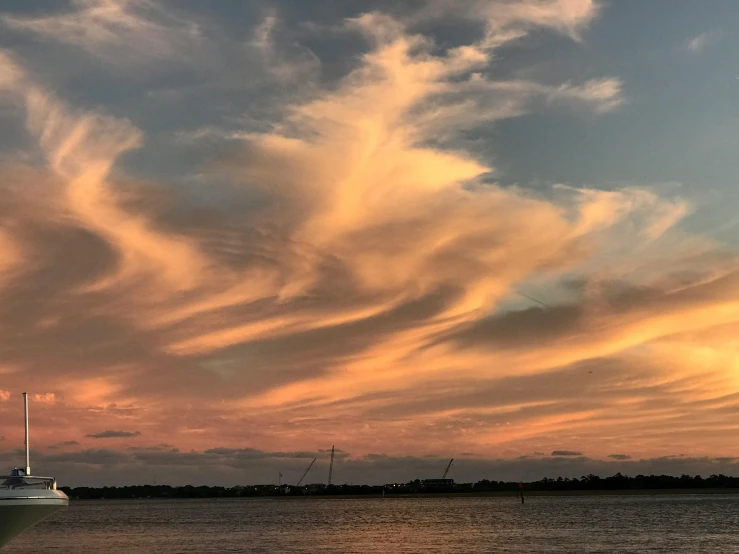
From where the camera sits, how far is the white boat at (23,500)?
57.1 metres

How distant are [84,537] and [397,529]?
5214cm

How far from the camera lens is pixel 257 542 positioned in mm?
127062

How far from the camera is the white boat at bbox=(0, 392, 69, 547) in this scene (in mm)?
57125

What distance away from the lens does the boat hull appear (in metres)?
57.0

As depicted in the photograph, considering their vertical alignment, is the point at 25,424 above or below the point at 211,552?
above

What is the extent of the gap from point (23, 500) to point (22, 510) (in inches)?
32.1

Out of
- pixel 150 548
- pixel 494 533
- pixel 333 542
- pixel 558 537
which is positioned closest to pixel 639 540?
pixel 558 537

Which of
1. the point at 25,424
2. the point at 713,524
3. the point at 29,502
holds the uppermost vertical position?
the point at 25,424

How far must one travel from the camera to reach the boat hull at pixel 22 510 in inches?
2245

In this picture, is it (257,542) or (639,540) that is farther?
(257,542)

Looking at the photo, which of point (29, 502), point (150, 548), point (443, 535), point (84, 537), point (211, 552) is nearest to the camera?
point (29, 502)

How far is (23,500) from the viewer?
57438 mm

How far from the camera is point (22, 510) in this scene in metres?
57.8

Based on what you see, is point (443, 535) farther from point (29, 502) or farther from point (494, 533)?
point (29, 502)
